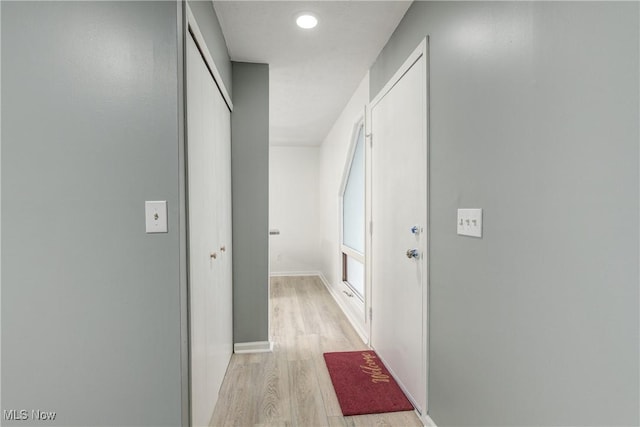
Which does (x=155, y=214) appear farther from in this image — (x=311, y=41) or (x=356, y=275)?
(x=356, y=275)

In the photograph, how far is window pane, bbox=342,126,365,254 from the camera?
3522 mm

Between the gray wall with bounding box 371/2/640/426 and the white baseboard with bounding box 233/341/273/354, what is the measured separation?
1504 millimetres

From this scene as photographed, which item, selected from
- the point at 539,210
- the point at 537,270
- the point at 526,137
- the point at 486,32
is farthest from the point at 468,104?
the point at 537,270

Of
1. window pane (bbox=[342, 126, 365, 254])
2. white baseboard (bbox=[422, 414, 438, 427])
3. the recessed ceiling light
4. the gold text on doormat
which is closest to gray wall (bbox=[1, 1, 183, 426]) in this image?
the recessed ceiling light

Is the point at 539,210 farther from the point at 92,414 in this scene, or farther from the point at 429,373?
the point at 92,414

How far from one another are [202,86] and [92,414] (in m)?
1.46

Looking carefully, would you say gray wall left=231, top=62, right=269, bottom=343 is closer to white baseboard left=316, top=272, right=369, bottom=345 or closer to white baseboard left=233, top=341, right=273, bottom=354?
white baseboard left=233, top=341, right=273, bottom=354

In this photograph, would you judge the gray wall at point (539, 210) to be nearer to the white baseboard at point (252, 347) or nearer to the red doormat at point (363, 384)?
the red doormat at point (363, 384)

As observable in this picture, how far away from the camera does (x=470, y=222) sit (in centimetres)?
134

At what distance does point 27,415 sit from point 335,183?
12.0 feet

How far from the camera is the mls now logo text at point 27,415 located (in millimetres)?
1227

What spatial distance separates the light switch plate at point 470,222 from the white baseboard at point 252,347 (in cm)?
191

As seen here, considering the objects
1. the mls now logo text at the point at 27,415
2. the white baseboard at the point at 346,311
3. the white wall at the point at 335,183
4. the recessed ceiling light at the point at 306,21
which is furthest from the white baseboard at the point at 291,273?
the mls now logo text at the point at 27,415

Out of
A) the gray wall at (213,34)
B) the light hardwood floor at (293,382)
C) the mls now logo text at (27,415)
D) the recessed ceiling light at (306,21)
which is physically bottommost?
the light hardwood floor at (293,382)
